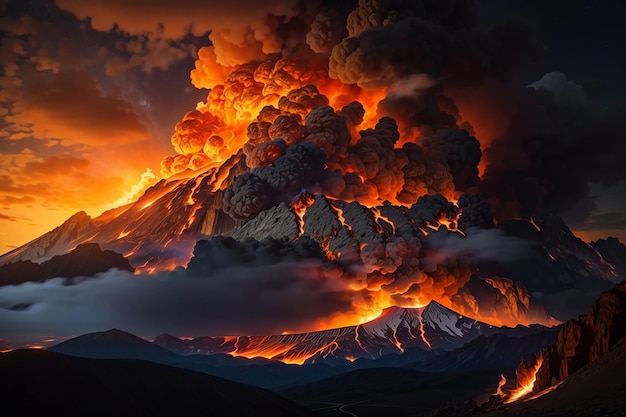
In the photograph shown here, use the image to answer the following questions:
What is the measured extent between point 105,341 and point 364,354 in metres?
61.2

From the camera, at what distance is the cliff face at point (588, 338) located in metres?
27.6

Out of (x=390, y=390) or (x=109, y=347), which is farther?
(x=109, y=347)

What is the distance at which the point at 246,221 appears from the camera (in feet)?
227

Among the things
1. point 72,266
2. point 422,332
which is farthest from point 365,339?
point 72,266

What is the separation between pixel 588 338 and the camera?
2950 cm

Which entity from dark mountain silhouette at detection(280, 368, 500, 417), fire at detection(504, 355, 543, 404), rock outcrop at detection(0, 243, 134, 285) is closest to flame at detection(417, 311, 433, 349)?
dark mountain silhouette at detection(280, 368, 500, 417)

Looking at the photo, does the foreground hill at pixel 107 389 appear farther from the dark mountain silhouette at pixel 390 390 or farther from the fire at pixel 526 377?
the dark mountain silhouette at pixel 390 390

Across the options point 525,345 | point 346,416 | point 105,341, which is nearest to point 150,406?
point 346,416

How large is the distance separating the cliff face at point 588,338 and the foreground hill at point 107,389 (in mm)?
18533

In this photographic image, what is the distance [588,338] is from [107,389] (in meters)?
24.5

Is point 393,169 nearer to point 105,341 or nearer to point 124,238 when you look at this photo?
point 124,238

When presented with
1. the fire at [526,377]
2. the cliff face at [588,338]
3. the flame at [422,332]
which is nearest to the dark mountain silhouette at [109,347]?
the flame at [422,332]

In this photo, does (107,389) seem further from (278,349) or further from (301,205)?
(278,349)

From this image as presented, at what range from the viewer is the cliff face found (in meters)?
27.6
